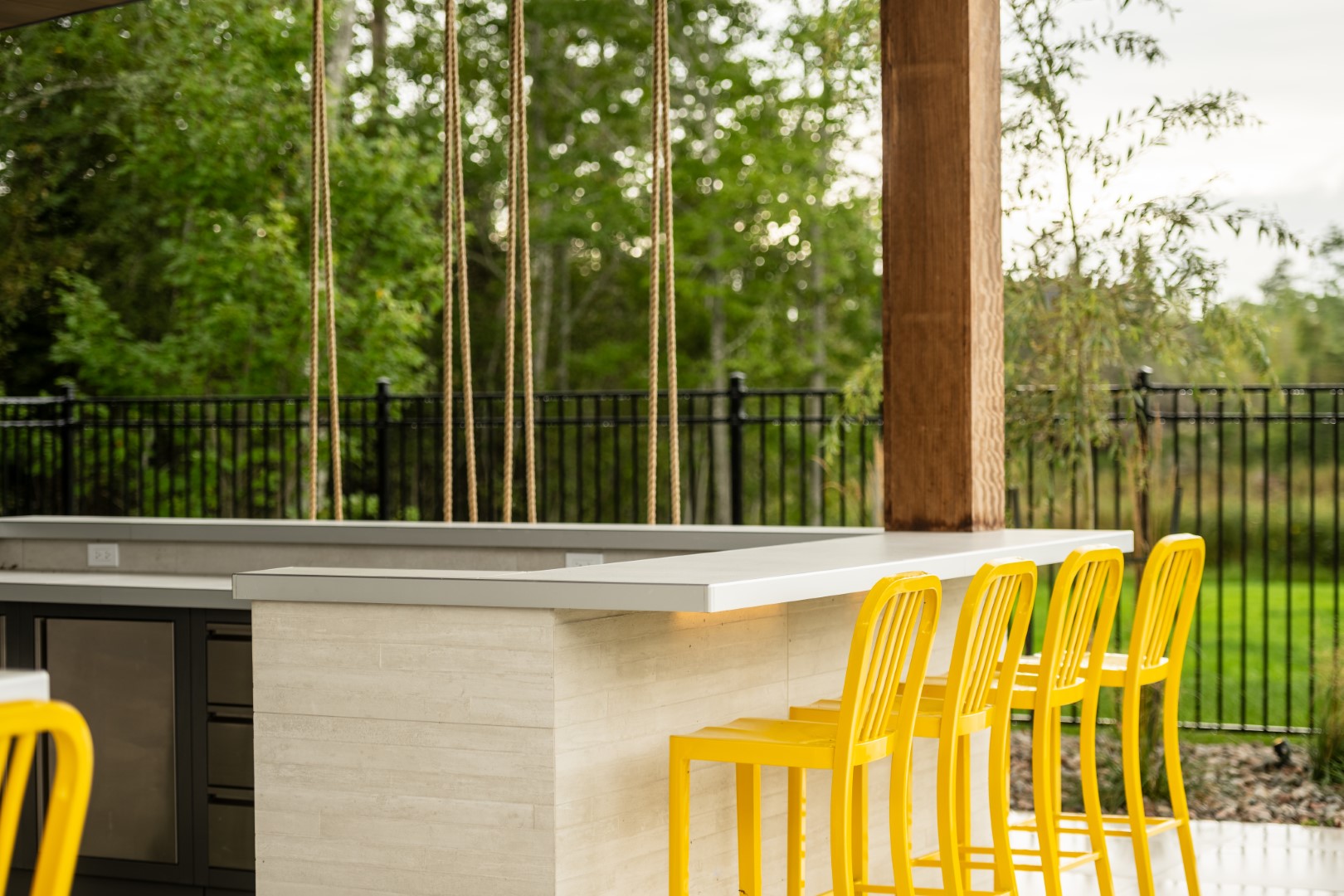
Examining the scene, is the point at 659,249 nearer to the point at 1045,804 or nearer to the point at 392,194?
the point at 1045,804

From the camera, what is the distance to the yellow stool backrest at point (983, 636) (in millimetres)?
2867

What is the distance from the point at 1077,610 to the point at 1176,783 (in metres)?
0.72

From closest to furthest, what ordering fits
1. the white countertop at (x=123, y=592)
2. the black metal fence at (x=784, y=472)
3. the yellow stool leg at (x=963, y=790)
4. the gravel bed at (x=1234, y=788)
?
the yellow stool leg at (x=963, y=790), the white countertop at (x=123, y=592), the gravel bed at (x=1234, y=788), the black metal fence at (x=784, y=472)

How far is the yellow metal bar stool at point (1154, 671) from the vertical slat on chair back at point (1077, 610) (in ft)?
0.22

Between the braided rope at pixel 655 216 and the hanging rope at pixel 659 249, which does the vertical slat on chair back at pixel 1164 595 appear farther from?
the braided rope at pixel 655 216

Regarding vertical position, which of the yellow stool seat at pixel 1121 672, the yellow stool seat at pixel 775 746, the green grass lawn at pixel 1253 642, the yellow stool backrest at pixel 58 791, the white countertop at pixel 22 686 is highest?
the white countertop at pixel 22 686

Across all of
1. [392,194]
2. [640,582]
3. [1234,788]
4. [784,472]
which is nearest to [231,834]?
[640,582]

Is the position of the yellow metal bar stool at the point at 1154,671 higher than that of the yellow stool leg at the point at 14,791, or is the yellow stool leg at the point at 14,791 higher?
the yellow stool leg at the point at 14,791

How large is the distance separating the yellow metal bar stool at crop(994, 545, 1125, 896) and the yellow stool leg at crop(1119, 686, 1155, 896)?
8 cm

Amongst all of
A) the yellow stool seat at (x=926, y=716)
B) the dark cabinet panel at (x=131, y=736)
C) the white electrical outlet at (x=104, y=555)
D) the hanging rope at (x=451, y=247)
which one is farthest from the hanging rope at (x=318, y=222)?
the yellow stool seat at (x=926, y=716)

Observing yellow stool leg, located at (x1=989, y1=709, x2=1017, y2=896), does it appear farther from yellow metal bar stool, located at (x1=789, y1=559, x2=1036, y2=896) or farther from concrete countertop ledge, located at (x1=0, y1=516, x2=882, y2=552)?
concrete countertop ledge, located at (x1=0, y1=516, x2=882, y2=552)

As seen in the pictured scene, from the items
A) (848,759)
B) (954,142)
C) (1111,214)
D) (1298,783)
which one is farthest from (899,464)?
(1298,783)

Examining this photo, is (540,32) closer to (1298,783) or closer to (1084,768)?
(1298,783)

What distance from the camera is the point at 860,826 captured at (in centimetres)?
318
